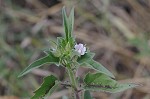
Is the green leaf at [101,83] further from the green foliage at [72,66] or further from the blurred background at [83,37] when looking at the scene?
the blurred background at [83,37]

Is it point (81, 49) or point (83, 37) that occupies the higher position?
point (83, 37)

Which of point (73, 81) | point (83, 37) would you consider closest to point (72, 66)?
point (73, 81)

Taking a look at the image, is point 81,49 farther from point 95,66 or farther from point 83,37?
point 83,37

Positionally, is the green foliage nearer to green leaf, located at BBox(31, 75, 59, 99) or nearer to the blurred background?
green leaf, located at BBox(31, 75, 59, 99)

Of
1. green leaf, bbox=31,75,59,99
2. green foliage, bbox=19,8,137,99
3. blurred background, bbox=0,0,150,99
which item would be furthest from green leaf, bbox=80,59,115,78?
blurred background, bbox=0,0,150,99

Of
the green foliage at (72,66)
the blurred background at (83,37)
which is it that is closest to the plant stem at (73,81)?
the green foliage at (72,66)

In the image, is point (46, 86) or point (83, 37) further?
point (83, 37)
